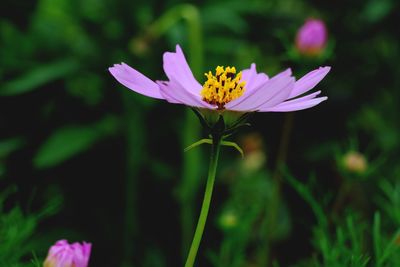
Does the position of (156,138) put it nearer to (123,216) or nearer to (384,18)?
(123,216)

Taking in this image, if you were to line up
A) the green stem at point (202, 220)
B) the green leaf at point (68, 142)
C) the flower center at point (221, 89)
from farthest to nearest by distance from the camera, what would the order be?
the green leaf at point (68, 142) < the flower center at point (221, 89) < the green stem at point (202, 220)

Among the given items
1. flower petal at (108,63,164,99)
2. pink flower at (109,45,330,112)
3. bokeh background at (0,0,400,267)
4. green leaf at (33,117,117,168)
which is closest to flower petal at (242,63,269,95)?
pink flower at (109,45,330,112)

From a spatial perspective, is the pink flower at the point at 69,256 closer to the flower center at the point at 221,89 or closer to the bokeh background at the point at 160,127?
the flower center at the point at 221,89

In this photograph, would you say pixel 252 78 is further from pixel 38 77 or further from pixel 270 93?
pixel 38 77

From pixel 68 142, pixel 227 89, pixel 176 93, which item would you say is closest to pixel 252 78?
pixel 227 89

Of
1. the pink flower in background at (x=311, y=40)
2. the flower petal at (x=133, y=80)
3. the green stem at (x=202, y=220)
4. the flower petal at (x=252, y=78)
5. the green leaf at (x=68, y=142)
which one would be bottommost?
the green stem at (x=202, y=220)

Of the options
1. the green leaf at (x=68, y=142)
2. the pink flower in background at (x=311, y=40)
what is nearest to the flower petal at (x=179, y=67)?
the pink flower in background at (x=311, y=40)

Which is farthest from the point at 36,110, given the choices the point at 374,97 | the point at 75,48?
the point at 374,97

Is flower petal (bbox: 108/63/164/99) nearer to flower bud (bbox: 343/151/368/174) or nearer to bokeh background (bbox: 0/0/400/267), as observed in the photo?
flower bud (bbox: 343/151/368/174)
